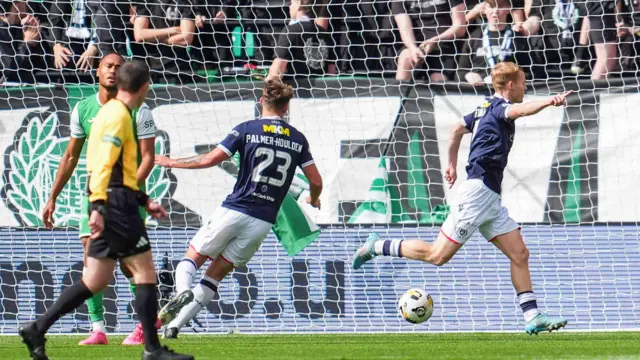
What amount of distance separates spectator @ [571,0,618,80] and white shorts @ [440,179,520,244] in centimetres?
331

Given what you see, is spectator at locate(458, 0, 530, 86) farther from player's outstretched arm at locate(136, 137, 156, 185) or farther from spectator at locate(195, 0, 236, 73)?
player's outstretched arm at locate(136, 137, 156, 185)

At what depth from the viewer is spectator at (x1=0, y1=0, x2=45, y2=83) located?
12172 millimetres

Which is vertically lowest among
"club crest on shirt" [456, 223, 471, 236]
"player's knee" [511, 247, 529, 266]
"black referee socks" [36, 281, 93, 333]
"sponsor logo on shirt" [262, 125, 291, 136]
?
"player's knee" [511, 247, 529, 266]

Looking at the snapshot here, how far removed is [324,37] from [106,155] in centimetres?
632

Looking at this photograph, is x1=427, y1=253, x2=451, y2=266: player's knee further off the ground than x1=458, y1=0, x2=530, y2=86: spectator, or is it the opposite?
x1=458, y1=0, x2=530, y2=86: spectator

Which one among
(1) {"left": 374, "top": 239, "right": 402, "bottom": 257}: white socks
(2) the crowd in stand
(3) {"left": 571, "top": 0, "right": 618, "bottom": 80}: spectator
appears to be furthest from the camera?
(2) the crowd in stand

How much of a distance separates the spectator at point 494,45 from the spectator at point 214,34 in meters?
2.62

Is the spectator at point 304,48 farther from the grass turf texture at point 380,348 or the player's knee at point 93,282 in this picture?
the player's knee at point 93,282

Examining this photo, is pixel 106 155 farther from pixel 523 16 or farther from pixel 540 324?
pixel 523 16

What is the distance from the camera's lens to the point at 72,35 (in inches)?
480

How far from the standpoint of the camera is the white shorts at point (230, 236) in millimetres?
8727

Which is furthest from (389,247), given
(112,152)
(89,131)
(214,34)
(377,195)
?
(214,34)

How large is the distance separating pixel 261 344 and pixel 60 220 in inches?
160

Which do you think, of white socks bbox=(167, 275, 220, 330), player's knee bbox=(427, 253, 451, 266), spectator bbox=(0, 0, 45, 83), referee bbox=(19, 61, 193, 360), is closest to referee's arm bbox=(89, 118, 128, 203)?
referee bbox=(19, 61, 193, 360)
